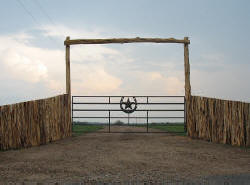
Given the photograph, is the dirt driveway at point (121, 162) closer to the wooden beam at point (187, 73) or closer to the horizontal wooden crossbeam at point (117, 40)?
the wooden beam at point (187, 73)

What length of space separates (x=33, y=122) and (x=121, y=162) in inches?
158

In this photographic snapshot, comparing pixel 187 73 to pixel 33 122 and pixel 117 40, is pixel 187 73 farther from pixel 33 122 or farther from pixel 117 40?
pixel 33 122

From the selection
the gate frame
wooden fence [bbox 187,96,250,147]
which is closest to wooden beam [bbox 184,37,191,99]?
the gate frame

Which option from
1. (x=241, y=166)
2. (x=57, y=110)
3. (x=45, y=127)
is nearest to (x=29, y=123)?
(x=45, y=127)

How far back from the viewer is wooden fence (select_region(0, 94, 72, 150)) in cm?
827

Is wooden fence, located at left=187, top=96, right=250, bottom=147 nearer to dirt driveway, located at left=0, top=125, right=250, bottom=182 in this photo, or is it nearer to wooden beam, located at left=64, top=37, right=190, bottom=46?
dirt driveway, located at left=0, top=125, right=250, bottom=182

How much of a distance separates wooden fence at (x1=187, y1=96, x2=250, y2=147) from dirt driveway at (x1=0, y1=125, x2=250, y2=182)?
0.55 meters

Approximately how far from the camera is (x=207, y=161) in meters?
6.35

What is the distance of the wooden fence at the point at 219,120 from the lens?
337 inches

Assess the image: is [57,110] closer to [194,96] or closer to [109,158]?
[109,158]

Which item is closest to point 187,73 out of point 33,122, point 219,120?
point 219,120

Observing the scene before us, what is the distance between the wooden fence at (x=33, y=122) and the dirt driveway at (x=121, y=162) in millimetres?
545

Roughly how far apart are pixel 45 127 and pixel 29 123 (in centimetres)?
73

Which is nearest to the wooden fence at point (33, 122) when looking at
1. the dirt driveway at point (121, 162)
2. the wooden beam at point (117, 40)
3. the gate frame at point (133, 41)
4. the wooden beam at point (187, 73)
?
the dirt driveway at point (121, 162)
